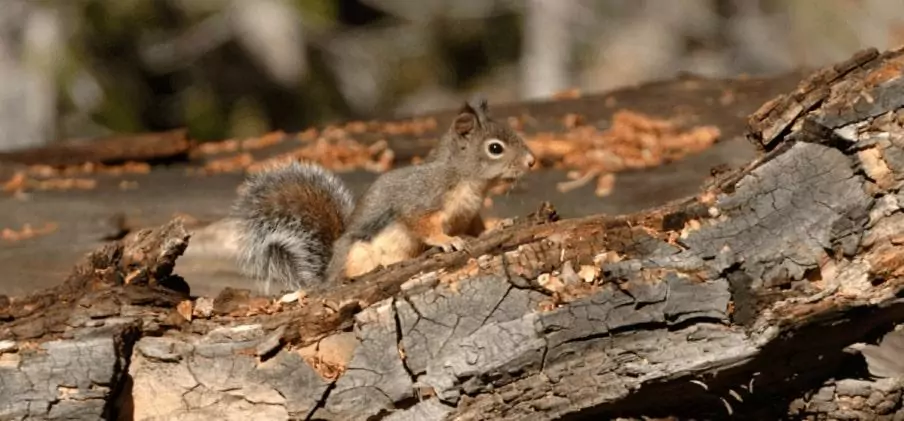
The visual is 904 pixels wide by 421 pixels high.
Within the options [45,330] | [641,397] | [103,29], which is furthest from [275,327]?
[103,29]

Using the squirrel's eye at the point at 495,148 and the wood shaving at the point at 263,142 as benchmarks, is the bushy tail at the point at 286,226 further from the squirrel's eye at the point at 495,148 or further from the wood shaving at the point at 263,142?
the wood shaving at the point at 263,142

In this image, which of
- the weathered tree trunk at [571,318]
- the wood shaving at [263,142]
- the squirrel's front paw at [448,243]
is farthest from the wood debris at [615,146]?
the weathered tree trunk at [571,318]

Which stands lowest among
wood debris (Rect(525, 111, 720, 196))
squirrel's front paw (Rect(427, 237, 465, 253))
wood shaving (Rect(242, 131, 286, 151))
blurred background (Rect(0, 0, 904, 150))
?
squirrel's front paw (Rect(427, 237, 465, 253))

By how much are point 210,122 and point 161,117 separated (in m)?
0.32

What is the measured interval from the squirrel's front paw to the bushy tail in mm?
225

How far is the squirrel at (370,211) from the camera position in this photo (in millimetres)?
2391

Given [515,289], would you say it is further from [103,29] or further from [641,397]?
[103,29]

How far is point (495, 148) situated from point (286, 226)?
486 mm

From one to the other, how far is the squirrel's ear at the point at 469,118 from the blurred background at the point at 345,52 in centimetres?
305

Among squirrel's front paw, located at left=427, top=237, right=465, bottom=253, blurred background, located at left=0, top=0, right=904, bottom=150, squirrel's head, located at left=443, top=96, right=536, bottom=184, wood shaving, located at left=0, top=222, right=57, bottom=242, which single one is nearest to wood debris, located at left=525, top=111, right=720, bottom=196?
squirrel's head, located at left=443, top=96, right=536, bottom=184

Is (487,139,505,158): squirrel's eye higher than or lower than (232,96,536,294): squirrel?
higher

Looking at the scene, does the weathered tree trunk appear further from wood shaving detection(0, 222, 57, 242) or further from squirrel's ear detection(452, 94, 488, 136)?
wood shaving detection(0, 222, 57, 242)

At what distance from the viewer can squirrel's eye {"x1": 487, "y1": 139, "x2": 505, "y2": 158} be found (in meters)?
2.60

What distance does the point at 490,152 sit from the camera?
2.60 metres
